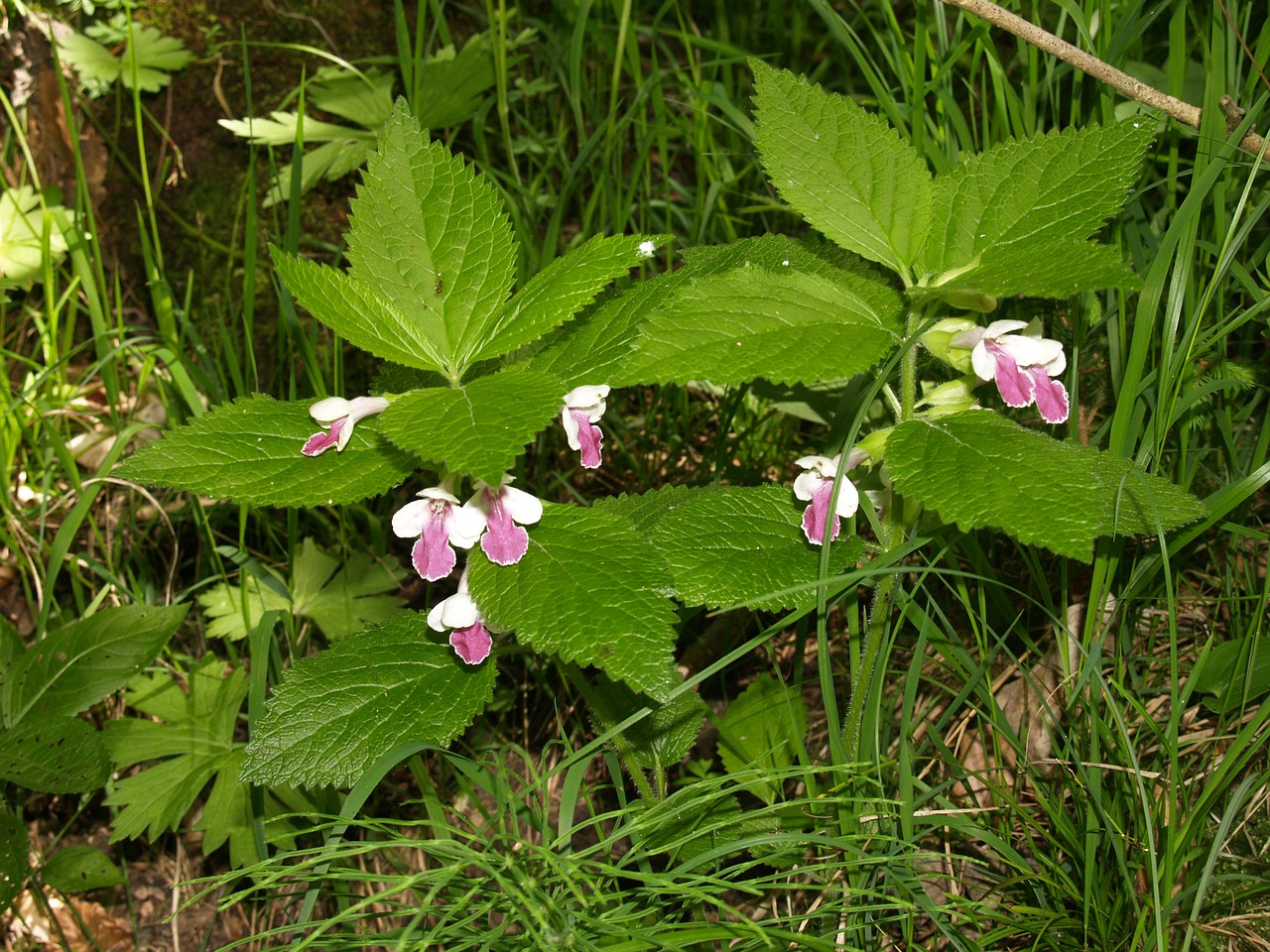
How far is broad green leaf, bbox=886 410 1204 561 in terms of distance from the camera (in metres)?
1.23

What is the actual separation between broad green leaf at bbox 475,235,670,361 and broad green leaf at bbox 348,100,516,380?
0.03 meters

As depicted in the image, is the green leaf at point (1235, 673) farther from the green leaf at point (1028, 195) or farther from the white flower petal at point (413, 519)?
the white flower petal at point (413, 519)

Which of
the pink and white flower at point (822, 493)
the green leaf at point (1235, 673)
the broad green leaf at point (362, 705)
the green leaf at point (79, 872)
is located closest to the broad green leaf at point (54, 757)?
the green leaf at point (79, 872)

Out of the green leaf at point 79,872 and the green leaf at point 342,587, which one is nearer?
the green leaf at point 79,872

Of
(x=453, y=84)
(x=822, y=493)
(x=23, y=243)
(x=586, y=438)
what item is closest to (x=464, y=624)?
(x=586, y=438)

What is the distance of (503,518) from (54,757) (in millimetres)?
1455

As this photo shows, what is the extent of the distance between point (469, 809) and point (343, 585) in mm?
633

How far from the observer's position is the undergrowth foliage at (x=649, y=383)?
132cm

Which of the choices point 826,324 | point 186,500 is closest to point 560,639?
point 826,324

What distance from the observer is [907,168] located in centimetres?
157

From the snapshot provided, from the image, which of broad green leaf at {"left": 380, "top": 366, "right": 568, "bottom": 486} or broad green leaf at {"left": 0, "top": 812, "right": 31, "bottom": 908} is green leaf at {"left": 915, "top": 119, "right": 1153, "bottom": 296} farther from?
broad green leaf at {"left": 0, "top": 812, "right": 31, "bottom": 908}

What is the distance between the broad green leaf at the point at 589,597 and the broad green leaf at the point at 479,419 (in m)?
0.21

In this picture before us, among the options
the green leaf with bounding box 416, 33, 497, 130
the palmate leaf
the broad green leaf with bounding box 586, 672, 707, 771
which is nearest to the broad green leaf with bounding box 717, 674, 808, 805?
the broad green leaf with bounding box 586, 672, 707, 771

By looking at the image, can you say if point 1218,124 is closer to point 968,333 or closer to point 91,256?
point 968,333
